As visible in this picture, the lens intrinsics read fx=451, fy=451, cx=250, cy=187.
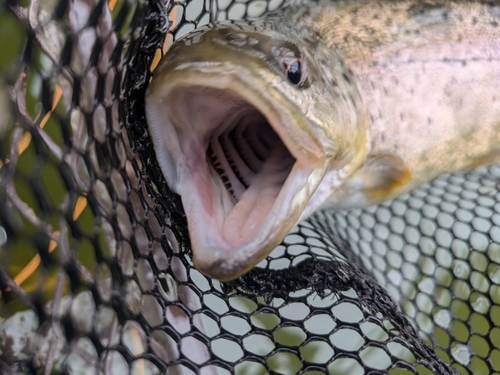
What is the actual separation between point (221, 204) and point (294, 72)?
0.30 m

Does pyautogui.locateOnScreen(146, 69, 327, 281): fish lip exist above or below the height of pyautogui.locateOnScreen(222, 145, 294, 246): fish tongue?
above

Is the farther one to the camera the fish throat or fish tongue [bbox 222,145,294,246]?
the fish throat

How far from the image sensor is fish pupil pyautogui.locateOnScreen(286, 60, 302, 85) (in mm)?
842

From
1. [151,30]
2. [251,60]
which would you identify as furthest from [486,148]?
[151,30]

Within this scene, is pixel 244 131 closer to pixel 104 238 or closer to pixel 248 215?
pixel 248 215

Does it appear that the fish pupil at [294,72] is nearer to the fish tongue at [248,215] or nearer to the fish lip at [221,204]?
the fish lip at [221,204]

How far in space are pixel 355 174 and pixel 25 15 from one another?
0.89 meters

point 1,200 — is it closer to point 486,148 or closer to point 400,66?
point 400,66

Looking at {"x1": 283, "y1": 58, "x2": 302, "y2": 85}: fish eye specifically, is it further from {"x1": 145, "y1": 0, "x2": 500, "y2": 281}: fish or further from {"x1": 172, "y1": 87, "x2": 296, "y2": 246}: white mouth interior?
{"x1": 172, "y1": 87, "x2": 296, "y2": 246}: white mouth interior

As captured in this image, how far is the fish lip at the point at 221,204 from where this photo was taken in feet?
2.51

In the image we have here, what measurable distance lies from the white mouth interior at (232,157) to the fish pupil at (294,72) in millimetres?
140

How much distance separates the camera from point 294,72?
2.80 ft

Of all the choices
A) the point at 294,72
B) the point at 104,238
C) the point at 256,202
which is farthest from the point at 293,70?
the point at 104,238

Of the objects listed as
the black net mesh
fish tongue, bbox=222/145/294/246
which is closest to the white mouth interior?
fish tongue, bbox=222/145/294/246
